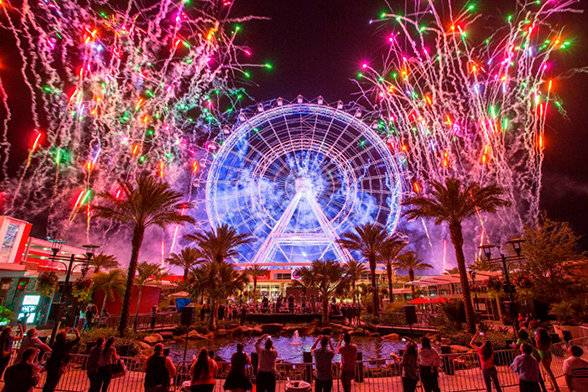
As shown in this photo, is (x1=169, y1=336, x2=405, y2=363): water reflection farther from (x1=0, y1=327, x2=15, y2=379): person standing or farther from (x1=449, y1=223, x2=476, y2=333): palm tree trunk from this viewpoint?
(x1=0, y1=327, x2=15, y2=379): person standing

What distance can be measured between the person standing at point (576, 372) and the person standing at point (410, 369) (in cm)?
271

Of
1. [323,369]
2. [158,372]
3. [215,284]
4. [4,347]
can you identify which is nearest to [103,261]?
[215,284]

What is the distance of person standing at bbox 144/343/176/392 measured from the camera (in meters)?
6.15

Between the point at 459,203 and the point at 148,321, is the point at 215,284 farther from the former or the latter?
the point at 459,203

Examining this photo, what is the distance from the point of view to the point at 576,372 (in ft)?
20.4

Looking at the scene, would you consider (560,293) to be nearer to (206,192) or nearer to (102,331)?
(102,331)

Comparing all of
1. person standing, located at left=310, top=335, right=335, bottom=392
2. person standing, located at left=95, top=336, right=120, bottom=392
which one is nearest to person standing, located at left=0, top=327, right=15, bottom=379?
person standing, located at left=95, top=336, right=120, bottom=392

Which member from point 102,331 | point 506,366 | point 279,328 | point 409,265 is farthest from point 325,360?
point 409,265

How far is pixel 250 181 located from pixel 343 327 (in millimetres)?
20616

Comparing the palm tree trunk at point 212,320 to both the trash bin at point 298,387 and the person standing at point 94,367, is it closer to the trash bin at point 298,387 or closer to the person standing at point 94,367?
the person standing at point 94,367

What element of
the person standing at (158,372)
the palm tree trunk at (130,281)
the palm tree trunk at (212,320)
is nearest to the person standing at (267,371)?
the person standing at (158,372)

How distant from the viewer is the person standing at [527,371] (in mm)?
6613

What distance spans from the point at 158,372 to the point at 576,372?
7.89 meters

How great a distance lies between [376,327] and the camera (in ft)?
75.4
